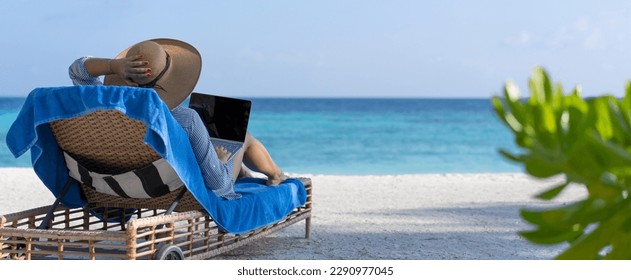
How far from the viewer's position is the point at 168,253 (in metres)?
3.35

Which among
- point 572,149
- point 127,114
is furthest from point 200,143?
point 572,149

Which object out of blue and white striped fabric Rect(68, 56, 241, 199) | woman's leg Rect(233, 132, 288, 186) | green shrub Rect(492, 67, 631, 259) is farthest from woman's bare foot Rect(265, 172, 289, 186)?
green shrub Rect(492, 67, 631, 259)

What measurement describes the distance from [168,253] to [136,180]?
14.6 inches

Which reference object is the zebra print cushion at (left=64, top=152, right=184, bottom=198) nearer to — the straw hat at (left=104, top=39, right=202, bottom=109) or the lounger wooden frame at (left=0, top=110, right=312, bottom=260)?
the lounger wooden frame at (left=0, top=110, right=312, bottom=260)

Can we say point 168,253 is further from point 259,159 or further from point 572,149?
point 572,149

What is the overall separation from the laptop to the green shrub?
351 cm

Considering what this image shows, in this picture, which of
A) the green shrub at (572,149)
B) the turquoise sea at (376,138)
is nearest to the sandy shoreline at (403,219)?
the green shrub at (572,149)

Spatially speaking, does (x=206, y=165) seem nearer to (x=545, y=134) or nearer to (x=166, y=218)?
(x=166, y=218)

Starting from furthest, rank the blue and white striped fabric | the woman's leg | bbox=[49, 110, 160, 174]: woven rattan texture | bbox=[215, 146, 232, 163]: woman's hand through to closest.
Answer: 1. the woman's leg
2. bbox=[215, 146, 232, 163]: woman's hand
3. the blue and white striped fabric
4. bbox=[49, 110, 160, 174]: woven rattan texture

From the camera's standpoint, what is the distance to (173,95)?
3.92m

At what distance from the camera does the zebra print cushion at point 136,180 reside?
3480 millimetres

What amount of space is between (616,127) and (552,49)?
2960cm

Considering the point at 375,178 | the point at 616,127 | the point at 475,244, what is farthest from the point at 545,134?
the point at 375,178

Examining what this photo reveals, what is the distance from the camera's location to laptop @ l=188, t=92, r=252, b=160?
4.21 metres
